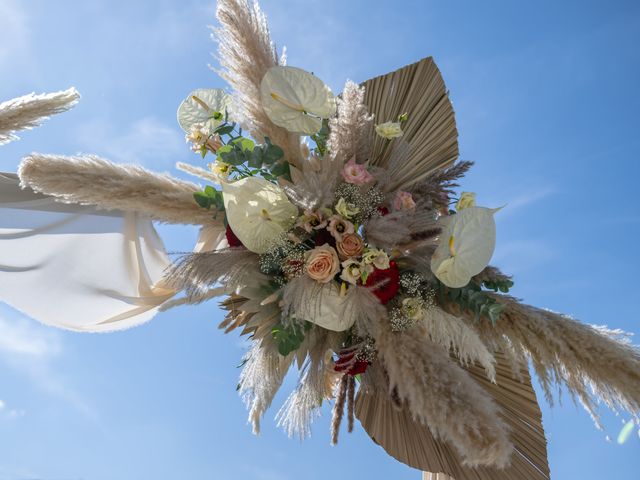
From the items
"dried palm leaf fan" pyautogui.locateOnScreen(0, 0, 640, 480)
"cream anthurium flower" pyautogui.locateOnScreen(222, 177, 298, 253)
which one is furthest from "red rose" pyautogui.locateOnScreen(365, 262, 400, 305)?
"cream anthurium flower" pyautogui.locateOnScreen(222, 177, 298, 253)

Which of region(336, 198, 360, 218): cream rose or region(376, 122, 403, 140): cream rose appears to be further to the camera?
region(376, 122, 403, 140): cream rose

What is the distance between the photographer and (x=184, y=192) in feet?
5.02

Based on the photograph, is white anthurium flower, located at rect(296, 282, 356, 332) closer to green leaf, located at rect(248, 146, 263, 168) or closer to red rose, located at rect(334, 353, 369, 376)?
red rose, located at rect(334, 353, 369, 376)

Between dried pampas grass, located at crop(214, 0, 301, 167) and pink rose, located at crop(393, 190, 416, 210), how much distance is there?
0.78 feet

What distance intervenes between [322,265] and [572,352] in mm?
529

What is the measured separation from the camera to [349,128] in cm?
143

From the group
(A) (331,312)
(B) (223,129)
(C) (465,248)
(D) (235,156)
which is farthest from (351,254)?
(B) (223,129)

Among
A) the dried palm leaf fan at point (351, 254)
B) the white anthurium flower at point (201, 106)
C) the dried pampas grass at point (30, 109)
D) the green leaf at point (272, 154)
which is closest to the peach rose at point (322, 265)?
the dried palm leaf fan at point (351, 254)

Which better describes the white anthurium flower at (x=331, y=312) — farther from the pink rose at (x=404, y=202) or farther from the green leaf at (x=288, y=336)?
the pink rose at (x=404, y=202)

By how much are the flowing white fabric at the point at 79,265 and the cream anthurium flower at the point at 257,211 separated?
50 cm

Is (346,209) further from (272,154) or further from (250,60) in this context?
(250,60)

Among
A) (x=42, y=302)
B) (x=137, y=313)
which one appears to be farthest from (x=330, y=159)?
(x=42, y=302)

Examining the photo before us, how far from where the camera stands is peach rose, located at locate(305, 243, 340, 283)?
135 cm

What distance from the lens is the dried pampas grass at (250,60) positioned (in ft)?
4.98
